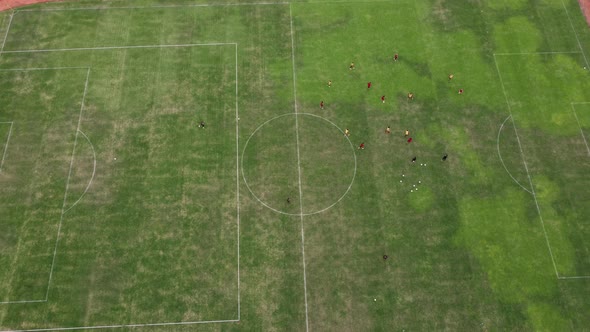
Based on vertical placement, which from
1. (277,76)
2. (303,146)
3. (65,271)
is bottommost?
(65,271)

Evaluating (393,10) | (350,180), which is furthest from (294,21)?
(350,180)

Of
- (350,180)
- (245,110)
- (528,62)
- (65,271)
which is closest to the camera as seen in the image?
(65,271)

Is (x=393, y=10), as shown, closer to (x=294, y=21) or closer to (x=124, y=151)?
(x=294, y=21)

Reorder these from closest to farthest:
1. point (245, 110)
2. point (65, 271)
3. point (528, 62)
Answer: point (65, 271) → point (245, 110) → point (528, 62)

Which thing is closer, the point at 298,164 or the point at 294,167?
the point at 294,167

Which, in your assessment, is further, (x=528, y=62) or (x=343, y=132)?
(x=528, y=62)

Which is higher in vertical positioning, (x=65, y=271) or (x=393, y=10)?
(x=393, y=10)
